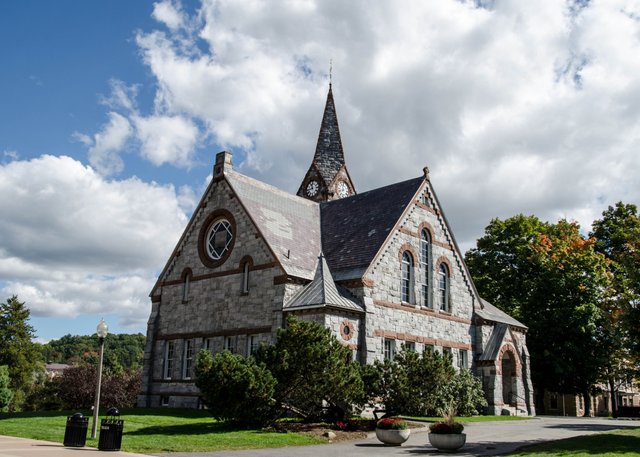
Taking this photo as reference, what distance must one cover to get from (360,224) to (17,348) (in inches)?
1841

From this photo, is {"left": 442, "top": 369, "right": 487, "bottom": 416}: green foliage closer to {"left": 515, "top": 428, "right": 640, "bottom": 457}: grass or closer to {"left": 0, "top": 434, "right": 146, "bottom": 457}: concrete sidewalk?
{"left": 515, "top": 428, "right": 640, "bottom": 457}: grass

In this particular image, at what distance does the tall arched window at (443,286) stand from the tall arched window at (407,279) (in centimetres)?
267

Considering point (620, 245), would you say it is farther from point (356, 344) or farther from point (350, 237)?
point (356, 344)

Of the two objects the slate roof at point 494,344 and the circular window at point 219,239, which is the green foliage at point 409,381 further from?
the circular window at point 219,239

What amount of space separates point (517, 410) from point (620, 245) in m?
23.2

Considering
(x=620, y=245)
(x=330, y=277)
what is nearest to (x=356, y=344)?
(x=330, y=277)

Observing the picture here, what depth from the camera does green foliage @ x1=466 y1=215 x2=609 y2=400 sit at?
4231cm

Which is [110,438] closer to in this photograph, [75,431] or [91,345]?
[75,431]

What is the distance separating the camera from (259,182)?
3428 centimetres

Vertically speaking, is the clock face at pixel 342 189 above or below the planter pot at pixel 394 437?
above

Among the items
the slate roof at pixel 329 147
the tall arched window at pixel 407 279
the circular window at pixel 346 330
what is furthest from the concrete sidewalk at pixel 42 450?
the slate roof at pixel 329 147

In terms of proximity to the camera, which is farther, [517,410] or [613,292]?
[517,410]

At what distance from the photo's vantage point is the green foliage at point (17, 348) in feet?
208

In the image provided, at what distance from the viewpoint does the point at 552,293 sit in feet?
144
